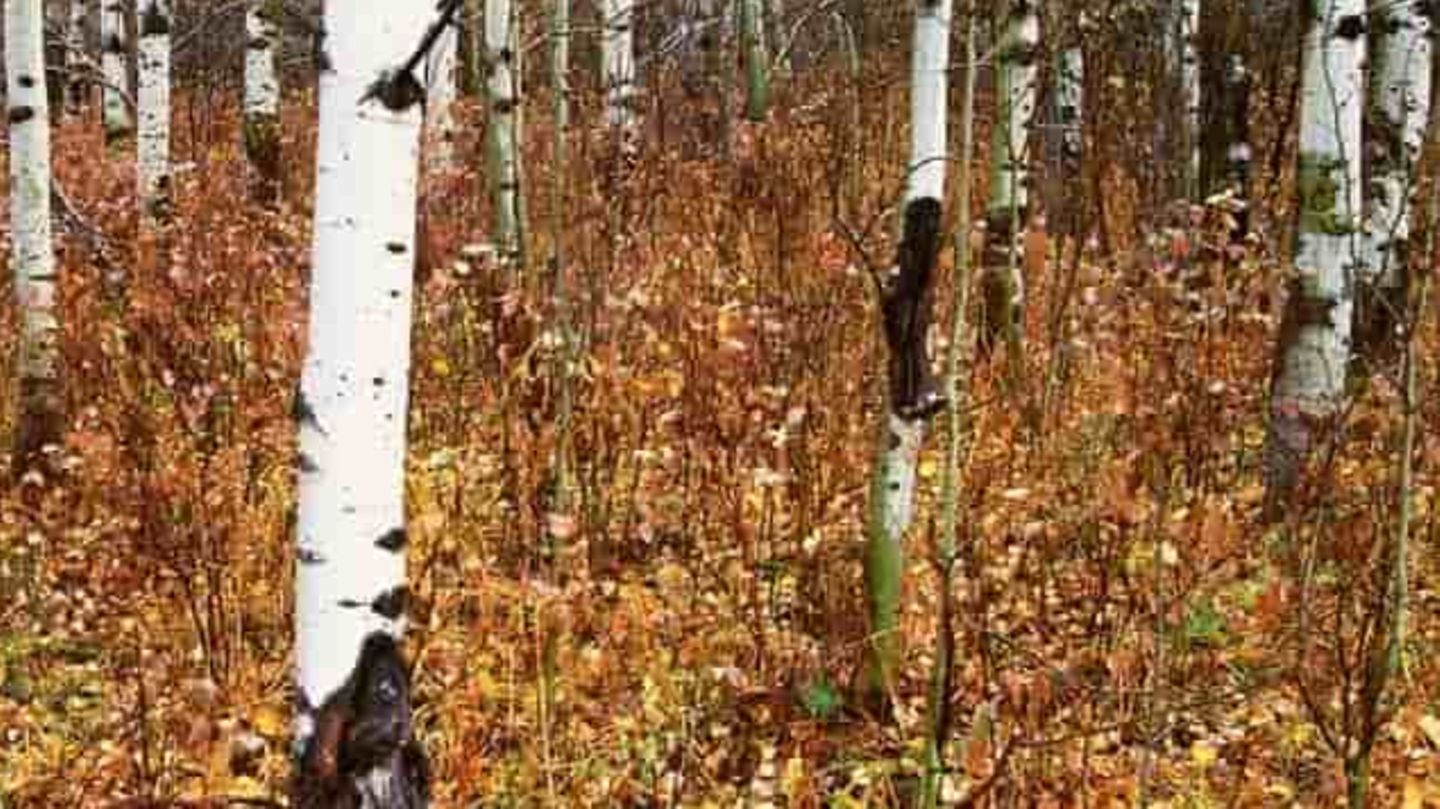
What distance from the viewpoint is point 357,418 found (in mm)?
2770

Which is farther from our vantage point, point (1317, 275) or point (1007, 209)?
point (1007, 209)

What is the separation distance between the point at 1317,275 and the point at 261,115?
714 cm

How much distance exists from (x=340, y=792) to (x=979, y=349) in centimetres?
455

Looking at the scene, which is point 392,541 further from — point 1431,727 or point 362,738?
point 1431,727

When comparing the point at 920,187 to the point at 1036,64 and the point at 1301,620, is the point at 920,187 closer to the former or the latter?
the point at 1301,620

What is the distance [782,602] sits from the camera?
4875 millimetres

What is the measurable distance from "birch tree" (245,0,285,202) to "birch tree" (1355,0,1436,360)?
22.2ft

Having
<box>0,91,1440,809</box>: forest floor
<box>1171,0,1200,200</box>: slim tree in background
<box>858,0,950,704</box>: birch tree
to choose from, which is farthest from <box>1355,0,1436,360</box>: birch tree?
<box>858,0,950,704</box>: birch tree

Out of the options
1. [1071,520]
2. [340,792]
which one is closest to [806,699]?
[1071,520]

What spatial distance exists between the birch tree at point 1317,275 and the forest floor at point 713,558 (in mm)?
202

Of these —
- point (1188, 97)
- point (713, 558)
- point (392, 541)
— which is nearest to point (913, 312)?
point (713, 558)

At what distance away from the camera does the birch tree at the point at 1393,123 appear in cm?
592

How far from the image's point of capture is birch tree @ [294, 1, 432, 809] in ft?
8.86

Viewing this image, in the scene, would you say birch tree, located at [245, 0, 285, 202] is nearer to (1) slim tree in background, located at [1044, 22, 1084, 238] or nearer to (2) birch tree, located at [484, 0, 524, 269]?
(2) birch tree, located at [484, 0, 524, 269]
